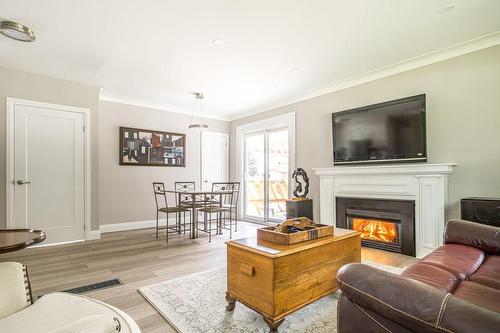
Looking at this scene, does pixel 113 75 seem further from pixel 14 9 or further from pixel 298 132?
pixel 298 132

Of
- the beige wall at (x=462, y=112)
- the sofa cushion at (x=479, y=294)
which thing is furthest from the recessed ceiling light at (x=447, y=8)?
the sofa cushion at (x=479, y=294)

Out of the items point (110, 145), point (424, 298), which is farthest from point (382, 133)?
point (110, 145)

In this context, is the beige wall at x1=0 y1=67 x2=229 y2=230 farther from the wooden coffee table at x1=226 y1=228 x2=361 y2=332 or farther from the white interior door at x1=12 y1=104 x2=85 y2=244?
the wooden coffee table at x1=226 y1=228 x2=361 y2=332

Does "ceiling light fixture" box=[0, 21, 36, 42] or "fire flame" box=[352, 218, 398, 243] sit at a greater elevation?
"ceiling light fixture" box=[0, 21, 36, 42]

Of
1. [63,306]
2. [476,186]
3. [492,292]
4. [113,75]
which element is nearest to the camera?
[63,306]

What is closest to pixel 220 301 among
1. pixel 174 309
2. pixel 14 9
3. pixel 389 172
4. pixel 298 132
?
pixel 174 309

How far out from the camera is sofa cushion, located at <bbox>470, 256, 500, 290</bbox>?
4.83ft

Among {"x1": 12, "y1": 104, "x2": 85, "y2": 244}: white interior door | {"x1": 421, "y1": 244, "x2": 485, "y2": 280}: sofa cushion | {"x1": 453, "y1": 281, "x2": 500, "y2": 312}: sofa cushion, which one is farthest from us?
{"x1": 12, "y1": 104, "x2": 85, "y2": 244}: white interior door

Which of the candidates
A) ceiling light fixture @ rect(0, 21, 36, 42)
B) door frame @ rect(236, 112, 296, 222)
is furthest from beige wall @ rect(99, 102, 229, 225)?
ceiling light fixture @ rect(0, 21, 36, 42)

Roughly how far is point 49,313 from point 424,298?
1.37 metres

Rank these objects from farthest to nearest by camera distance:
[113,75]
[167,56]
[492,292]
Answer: [113,75], [167,56], [492,292]

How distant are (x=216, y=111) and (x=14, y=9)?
4.05 meters

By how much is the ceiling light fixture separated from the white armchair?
102 inches

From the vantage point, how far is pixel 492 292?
1.33 m
